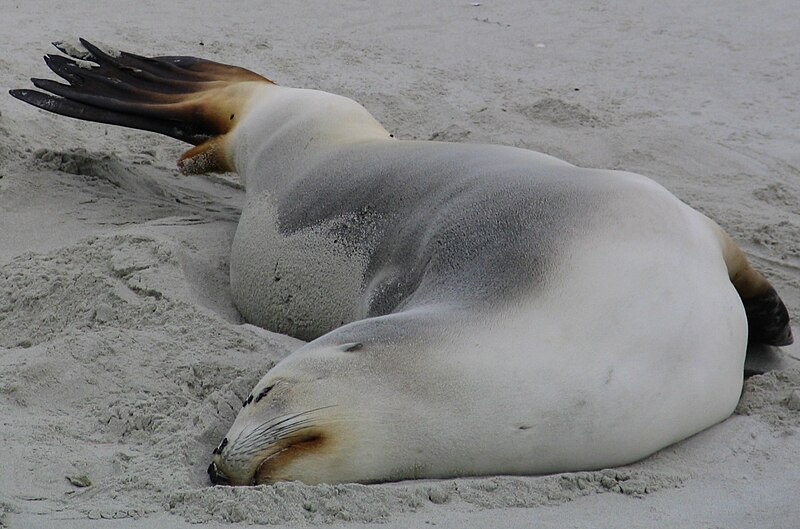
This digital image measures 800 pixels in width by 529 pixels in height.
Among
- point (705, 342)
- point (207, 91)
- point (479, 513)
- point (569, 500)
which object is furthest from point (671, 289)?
point (207, 91)

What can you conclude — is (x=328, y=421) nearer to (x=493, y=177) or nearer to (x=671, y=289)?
(x=671, y=289)

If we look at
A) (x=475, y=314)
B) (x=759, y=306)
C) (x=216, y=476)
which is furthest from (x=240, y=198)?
(x=216, y=476)

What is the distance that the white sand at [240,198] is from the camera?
232 cm

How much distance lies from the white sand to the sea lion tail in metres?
0.10

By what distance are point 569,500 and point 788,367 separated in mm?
1230

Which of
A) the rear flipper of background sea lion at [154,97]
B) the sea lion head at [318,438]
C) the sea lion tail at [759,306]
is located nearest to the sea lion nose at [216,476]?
the sea lion head at [318,438]

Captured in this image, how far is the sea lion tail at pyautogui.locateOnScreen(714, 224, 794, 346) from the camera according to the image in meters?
3.29

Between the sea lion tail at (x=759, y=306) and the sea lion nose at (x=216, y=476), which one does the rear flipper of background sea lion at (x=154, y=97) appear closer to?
the sea lion tail at (x=759, y=306)

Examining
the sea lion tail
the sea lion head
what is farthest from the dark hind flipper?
the sea lion head

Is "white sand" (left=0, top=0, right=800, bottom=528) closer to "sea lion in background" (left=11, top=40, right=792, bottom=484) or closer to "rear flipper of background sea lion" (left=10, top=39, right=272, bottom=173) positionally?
"sea lion in background" (left=11, top=40, right=792, bottom=484)

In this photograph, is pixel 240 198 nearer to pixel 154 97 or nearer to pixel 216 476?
pixel 154 97

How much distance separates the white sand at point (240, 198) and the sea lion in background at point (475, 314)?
0.09 metres

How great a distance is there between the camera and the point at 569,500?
2352mm

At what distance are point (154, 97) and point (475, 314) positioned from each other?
2.75m
